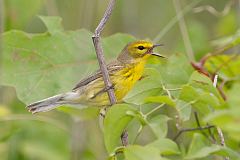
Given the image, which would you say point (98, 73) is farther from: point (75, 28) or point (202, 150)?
point (202, 150)

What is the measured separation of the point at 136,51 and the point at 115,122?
51.9 inches

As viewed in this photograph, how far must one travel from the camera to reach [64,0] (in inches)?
176

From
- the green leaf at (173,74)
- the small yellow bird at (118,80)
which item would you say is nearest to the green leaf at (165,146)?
the green leaf at (173,74)

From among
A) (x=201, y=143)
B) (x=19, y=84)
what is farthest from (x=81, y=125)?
(x=201, y=143)

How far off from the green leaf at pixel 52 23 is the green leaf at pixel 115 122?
135cm

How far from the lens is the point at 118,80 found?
336 cm

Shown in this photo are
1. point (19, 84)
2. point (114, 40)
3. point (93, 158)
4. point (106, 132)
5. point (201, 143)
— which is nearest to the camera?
point (201, 143)

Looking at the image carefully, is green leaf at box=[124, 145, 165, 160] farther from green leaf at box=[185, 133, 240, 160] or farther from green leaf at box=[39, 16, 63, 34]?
green leaf at box=[39, 16, 63, 34]

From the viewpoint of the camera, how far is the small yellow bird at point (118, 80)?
10.8 ft

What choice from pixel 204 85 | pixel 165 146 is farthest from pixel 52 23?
pixel 165 146

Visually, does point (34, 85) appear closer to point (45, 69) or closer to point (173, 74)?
point (45, 69)

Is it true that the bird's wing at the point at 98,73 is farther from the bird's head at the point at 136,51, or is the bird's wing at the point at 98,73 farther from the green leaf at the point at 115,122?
the green leaf at the point at 115,122

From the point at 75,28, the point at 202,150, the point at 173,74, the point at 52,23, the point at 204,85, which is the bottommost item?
the point at 202,150

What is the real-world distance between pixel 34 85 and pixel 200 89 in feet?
4.27
